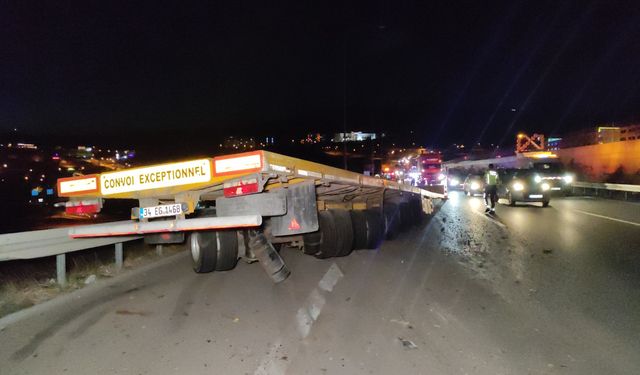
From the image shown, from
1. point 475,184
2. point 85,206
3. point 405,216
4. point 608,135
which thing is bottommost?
point 405,216

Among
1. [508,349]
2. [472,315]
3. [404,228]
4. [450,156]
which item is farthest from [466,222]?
[450,156]

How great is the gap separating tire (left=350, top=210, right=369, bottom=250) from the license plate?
402cm

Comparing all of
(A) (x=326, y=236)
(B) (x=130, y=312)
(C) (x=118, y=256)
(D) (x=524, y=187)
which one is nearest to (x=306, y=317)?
(B) (x=130, y=312)

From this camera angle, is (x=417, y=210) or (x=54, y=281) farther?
(x=417, y=210)

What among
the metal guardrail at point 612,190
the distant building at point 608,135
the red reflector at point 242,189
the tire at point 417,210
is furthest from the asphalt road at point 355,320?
the distant building at point 608,135

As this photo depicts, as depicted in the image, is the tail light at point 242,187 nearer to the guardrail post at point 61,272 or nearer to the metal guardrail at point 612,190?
the guardrail post at point 61,272

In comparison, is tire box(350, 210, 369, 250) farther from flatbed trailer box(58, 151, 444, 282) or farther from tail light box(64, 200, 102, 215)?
tail light box(64, 200, 102, 215)

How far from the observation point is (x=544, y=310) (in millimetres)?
5406

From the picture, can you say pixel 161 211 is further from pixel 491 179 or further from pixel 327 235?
pixel 491 179

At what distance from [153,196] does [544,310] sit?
520 cm

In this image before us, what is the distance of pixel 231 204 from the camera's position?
17.8ft

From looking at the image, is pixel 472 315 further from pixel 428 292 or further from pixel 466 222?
pixel 466 222

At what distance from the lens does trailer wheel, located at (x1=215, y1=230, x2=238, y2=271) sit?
6625 millimetres

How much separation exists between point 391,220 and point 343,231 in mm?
3283
